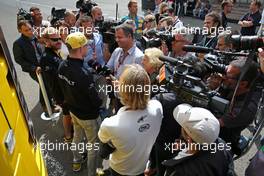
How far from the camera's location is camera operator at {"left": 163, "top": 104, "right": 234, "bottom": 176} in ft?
5.92

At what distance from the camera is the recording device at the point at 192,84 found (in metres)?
2.10

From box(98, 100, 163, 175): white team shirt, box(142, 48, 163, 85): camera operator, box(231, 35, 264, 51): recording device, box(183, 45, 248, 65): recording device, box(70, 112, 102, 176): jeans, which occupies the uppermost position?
box(231, 35, 264, 51): recording device

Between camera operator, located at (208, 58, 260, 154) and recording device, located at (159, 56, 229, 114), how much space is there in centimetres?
12

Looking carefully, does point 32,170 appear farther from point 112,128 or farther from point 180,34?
point 180,34

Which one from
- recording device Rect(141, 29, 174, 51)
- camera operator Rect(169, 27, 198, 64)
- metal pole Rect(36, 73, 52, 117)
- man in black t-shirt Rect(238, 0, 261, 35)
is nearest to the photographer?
camera operator Rect(169, 27, 198, 64)

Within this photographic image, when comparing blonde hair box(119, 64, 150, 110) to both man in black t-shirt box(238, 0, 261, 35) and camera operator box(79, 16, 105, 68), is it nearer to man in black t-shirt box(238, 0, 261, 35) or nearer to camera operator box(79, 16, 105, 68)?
camera operator box(79, 16, 105, 68)

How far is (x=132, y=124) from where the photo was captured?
2.11 metres

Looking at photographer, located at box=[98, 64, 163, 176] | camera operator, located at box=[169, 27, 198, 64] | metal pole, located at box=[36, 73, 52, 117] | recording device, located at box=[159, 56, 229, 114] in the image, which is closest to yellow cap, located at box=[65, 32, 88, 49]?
photographer, located at box=[98, 64, 163, 176]

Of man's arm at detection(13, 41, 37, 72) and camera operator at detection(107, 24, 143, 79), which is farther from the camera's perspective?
man's arm at detection(13, 41, 37, 72)

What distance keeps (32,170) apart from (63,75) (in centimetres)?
119

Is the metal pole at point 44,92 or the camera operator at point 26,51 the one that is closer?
the metal pole at point 44,92

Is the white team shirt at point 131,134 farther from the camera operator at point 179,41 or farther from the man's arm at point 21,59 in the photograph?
the man's arm at point 21,59

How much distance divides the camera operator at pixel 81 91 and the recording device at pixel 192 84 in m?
0.87

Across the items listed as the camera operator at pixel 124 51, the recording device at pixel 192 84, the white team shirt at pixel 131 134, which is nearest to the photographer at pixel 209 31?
the camera operator at pixel 124 51
